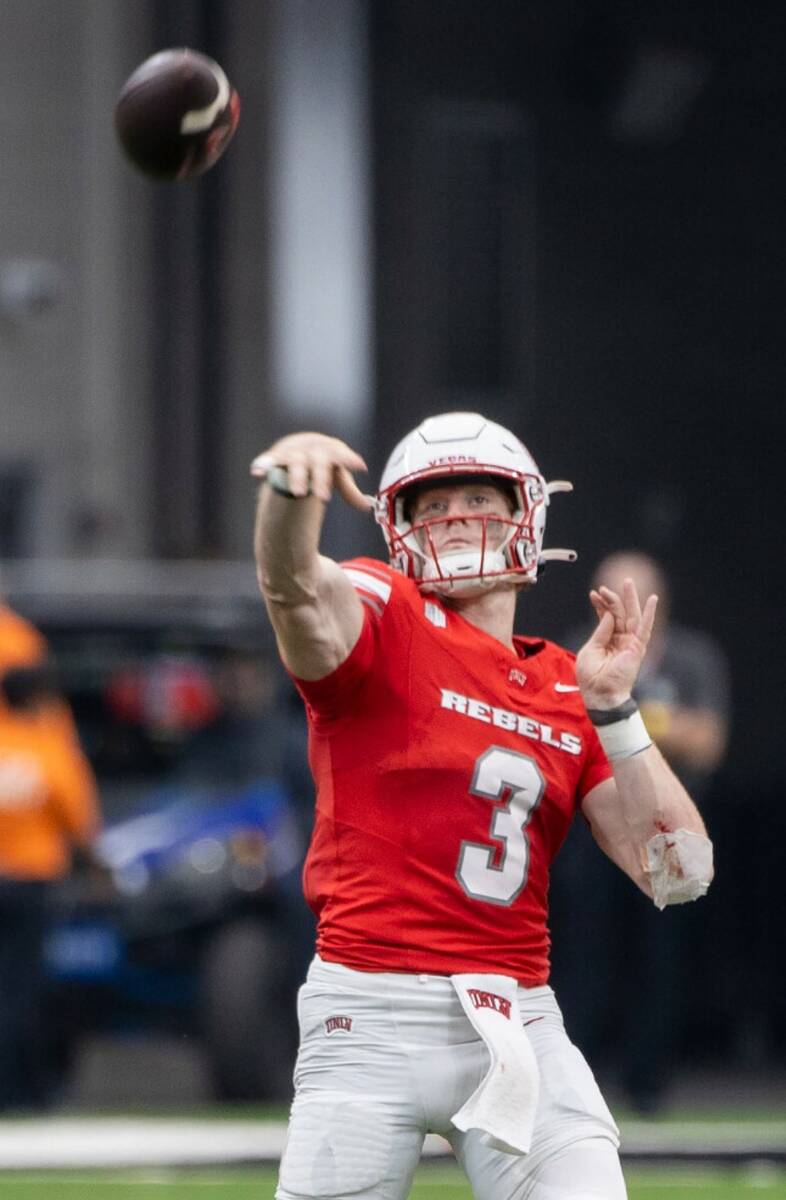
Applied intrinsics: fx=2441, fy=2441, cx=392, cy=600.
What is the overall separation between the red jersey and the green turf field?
10.5 ft

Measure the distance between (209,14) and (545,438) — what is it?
3.27 metres

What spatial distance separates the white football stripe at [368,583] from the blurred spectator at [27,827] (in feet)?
14.8

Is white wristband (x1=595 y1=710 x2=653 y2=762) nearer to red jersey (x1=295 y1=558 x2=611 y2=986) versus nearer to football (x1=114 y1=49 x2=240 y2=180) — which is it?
red jersey (x1=295 y1=558 x2=611 y2=986)

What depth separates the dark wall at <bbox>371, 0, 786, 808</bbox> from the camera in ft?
45.6

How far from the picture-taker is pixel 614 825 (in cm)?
421

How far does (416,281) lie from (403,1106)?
10.7 metres

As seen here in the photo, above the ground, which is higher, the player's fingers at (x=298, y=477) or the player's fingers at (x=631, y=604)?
the player's fingers at (x=298, y=477)

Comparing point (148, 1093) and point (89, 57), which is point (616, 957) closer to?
point (148, 1093)

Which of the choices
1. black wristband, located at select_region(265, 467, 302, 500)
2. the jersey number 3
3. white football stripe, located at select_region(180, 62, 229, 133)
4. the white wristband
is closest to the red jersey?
the jersey number 3

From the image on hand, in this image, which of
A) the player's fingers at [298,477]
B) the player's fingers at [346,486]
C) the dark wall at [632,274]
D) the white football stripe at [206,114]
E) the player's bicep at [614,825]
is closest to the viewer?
the player's fingers at [298,477]

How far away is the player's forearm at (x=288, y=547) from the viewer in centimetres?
363

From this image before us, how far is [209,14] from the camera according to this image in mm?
14570

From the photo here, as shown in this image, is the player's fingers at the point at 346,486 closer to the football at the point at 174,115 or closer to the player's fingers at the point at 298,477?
the player's fingers at the point at 298,477

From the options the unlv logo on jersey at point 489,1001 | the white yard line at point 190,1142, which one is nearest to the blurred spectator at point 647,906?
the white yard line at point 190,1142
